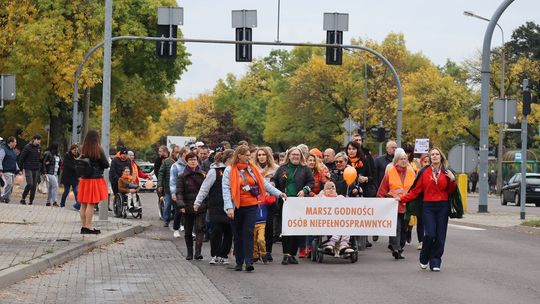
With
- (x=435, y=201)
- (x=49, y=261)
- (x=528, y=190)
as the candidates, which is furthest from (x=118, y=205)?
(x=528, y=190)

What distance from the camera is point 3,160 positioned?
3025 cm

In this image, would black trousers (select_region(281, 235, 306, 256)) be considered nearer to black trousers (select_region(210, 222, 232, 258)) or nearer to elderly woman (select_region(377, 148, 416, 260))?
black trousers (select_region(210, 222, 232, 258))

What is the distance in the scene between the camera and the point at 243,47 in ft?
116

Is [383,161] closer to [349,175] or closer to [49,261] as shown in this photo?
[349,175]

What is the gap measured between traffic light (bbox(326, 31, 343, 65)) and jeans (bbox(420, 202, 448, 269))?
19.2 metres

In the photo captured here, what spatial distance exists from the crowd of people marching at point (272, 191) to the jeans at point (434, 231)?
0.01 metres

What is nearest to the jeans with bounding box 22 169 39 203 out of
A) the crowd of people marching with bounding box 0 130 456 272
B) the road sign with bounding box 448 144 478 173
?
the crowd of people marching with bounding box 0 130 456 272

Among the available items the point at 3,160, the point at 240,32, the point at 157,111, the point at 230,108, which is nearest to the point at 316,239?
the point at 3,160

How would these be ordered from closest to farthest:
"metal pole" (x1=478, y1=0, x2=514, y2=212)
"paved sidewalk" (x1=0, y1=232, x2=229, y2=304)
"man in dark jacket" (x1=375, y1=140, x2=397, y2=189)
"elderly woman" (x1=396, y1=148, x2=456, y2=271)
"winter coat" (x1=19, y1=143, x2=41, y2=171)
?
1. "paved sidewalk" (x1=0, y1=232, x2=229, y2=304)
2. "elderly woman" (x1=396, y1=148, x2=456, y2=271)
3. "man in dark jacket" (x1=375, y1=140, x2=397, y2=189)
4. "winter coat" (x1=19, y1=143, x2=41, y2=171)
5. "metal pole" (x1=478, y1=0, x2=514, y2=212)

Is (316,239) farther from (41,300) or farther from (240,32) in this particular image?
(240,32)

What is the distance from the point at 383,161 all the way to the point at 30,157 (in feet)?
43.1

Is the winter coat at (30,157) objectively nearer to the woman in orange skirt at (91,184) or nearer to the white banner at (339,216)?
the woman in orange skirt at (91,184)

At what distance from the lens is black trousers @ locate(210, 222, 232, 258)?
648 inches

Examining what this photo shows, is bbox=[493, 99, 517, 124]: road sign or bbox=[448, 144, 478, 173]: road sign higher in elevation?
bbox=[493, 99, 517, 124]: road sign
